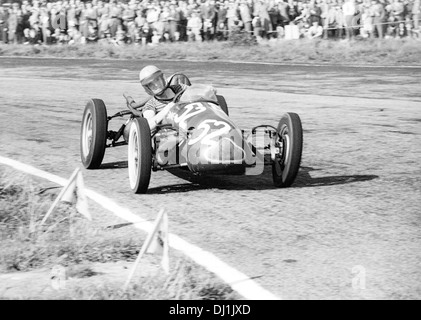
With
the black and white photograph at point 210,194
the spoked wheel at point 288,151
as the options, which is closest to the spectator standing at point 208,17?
the black and white photograph at point 210,194

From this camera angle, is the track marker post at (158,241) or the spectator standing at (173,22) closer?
the track marker post at (158,241)

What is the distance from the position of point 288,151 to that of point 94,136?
7.43ft

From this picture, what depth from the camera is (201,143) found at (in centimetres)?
838

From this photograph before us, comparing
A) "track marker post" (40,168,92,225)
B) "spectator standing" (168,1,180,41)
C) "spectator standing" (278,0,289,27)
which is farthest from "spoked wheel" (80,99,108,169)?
"spectator standing" (168,1,180,41)

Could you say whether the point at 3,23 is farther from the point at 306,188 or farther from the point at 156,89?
the point at 306,188

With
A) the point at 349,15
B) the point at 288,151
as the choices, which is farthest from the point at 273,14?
the point at 288,151

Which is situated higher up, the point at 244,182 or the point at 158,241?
the point at 158,241

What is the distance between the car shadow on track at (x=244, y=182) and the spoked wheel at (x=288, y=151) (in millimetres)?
201

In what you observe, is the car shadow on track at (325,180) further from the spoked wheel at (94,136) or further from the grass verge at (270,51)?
the grass verge at (270,51)

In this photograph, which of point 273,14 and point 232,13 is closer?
Answer: point 273,14

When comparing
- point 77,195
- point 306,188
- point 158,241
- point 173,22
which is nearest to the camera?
point 158,241

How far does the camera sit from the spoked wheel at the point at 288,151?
8523 millimetres

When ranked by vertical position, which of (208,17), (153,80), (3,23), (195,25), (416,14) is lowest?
(3,23)

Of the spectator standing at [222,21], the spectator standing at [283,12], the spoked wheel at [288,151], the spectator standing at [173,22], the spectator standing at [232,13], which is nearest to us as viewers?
the spoked wheel at [288,151]
